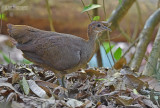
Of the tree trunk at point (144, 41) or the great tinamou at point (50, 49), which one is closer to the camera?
the great tinamou at point (50, 49)

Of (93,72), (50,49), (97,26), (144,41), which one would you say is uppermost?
(97,26)

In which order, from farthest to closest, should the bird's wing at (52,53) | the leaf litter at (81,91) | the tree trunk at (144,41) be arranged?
the tree trunk at (144,41) → the bird's wing at (52,53) → the leaf litter at (81,91)

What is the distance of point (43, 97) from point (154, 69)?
153 centimetres

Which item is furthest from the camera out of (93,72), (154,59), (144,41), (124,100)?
(144,41)

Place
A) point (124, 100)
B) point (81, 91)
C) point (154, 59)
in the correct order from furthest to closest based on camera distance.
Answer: point (154, 59), point (81, 91), point (124, 100)

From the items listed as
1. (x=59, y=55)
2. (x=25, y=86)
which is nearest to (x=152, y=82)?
(x=59, y=55)

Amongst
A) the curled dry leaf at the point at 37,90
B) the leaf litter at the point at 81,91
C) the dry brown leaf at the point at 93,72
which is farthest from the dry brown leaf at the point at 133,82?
the curled dry leaf at the point at 37,90

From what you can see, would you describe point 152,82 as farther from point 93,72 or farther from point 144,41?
point 144,41

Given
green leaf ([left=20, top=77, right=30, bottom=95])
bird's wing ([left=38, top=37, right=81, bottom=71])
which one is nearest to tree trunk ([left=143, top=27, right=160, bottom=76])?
bird's wing ([left=38, top=37, right=81, bottom=71])

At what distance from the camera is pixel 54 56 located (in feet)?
9.89

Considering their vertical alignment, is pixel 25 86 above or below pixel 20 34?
below

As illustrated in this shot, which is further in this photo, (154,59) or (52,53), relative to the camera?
(154,59)

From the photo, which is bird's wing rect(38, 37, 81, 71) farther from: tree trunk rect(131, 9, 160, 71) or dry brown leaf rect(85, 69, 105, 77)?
tree trunk rect(131, 9, 160, 71)

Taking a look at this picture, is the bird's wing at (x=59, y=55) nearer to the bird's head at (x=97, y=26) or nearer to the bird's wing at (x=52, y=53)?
the bird's wing at (x=52, y=53)
